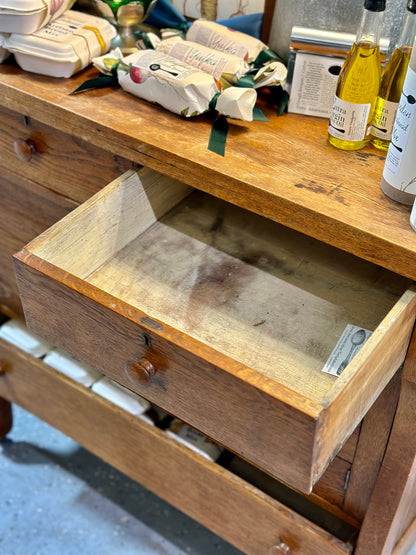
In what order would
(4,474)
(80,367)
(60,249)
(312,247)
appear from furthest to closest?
(4,474)
(80,367)
(312,247)
(60,249)

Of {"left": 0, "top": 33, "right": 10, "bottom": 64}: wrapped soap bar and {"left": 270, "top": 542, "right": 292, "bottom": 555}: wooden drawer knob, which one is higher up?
{"left": 0, "top": 33, "right": 10, "bottom": 64}: wrapped soap bar

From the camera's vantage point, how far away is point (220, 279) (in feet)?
3.00

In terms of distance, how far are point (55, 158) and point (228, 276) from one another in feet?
1.08

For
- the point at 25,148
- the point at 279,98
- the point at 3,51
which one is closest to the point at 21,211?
the point at 25,148

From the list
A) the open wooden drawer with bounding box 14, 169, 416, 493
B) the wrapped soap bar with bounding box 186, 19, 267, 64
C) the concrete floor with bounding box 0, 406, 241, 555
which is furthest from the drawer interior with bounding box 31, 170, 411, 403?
the concrete floor with bounding box 0, 406, 241, 555

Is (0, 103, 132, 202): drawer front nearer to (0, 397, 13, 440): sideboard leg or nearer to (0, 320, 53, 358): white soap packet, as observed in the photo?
(0, 320, 53, 358): white soap packet

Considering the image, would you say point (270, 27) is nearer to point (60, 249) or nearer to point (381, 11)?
point (381, 11)

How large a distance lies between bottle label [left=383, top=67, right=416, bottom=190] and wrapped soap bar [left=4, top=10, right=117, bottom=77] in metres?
0.48

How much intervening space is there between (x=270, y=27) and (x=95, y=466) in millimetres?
969

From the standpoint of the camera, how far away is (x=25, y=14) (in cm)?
94

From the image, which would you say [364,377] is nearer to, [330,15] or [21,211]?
[330,15]

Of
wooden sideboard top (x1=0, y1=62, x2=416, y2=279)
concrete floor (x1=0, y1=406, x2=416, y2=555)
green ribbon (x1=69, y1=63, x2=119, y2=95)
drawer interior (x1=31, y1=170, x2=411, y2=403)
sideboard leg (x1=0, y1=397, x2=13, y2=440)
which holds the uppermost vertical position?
green ribbon (x1=69, y1=63, x2=119, y2=95)

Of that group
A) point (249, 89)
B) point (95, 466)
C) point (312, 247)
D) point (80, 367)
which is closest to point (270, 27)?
point (249, 89)

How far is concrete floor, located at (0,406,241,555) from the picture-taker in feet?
Result: 4.35
